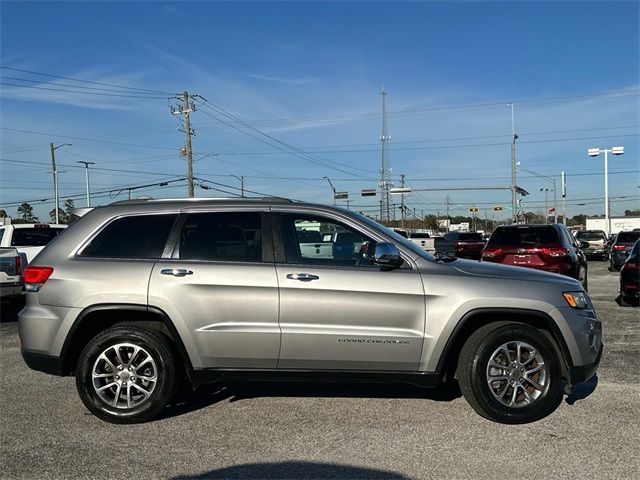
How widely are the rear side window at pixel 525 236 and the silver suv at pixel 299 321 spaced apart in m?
6.36

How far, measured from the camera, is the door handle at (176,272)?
16.3ft

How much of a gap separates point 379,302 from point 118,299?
2196mm

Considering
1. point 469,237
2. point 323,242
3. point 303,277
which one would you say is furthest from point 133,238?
point 469,237

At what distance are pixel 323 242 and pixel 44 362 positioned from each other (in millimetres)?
2609

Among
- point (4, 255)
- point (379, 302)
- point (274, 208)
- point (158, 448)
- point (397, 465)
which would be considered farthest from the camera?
point (4, 255)

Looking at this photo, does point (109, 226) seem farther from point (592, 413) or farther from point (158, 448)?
point (592, 413)

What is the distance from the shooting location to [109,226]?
5.28 metres

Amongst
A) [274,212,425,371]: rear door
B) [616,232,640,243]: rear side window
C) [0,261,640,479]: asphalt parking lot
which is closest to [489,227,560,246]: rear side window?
[0,261,640,479]: asphalt parking lot

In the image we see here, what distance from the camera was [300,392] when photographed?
19.2 feet

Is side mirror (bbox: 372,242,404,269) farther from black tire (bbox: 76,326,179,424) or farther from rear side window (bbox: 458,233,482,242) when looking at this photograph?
rear side window (bbox: 458,233,482,242)

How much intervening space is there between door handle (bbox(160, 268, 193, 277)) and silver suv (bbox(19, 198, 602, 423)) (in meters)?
0.01

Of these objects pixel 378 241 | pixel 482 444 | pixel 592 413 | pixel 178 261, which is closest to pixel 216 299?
pixel 178 261

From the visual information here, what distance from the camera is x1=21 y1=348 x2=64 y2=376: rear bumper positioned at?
16.4 ft

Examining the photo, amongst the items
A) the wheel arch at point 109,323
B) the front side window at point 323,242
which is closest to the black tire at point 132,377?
the wheel arch at point 109,323
